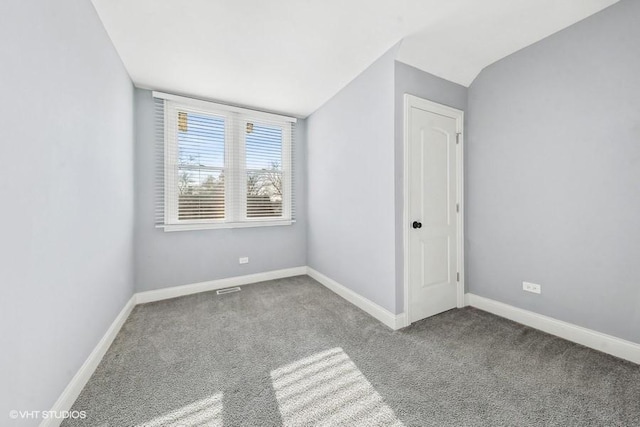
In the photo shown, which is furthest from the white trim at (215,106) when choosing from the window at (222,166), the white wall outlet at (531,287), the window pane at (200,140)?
the white wall outlet at (531,287)

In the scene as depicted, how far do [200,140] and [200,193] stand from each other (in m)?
0.74

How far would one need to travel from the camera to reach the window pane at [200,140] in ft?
10.6

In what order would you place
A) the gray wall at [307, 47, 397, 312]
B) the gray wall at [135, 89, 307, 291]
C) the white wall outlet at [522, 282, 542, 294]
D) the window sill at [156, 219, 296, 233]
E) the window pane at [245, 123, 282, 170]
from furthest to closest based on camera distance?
1. the window pane at [245, 123, 282, 170]
2. the window sill at [156, 219, 296, 233]
3. the gray wall at [135, 89, 307, 291]
4. the gray wall at [307, 47, 397, 312]
5. the white wall outlet at [522, 282, 542, 294]

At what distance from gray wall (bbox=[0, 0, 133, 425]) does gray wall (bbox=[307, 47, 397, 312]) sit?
2374mm

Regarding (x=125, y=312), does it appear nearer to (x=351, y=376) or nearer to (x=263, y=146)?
(x=351, y=376)

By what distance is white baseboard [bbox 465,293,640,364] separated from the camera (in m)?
1.79

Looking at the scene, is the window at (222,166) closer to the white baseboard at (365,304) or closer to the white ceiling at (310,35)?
the white ceiling at (310,35)

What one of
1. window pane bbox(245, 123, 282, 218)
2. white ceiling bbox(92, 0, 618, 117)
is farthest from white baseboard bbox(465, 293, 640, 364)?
window pane bbox(245, 123, 282, 218)

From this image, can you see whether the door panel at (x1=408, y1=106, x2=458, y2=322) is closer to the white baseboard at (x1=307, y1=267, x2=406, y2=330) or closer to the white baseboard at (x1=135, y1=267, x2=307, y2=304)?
the white baseboard at (x1=307, y1=267, x2=406, y2=330)

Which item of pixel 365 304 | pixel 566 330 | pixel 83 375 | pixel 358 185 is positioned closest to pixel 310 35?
pixel 358 185

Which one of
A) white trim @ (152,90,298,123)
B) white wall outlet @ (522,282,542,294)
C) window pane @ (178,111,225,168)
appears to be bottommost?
white wall outlet @ (522,282,542,294)

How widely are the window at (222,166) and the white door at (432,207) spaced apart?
2137 millimetres

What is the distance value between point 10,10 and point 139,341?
231 centimetres

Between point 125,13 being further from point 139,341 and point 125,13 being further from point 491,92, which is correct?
point 491,92
